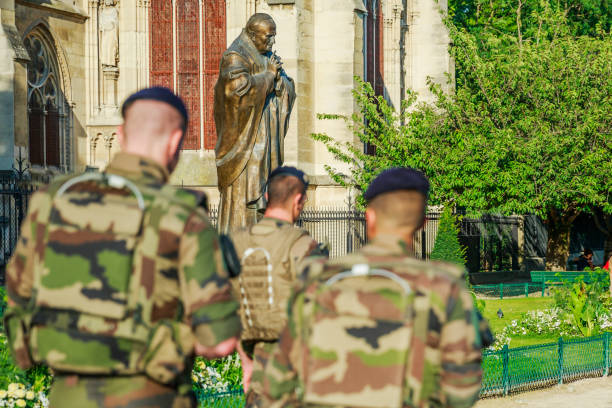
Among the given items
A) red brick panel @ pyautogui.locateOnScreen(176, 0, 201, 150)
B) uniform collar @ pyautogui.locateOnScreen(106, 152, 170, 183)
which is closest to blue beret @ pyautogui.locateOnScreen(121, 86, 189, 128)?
uniform collar @ pyautogui.locateOnScreen(106, 152, 170, 183)

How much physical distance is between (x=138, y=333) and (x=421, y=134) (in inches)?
849

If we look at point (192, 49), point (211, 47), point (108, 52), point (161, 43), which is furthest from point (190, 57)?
point (108, 52)

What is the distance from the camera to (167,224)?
11.6 ft

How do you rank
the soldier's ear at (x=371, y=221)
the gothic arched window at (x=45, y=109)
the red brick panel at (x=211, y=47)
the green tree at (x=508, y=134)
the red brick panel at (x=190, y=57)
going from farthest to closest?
the red brick panel at (x=190, y=57), the red brick panel at (x=211, y=47), the gothic arched window at (x=45, y=109), the green tree at (x=508, y=134), the soldier's ear at (x=371, y=221)

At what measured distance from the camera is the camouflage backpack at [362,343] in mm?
3490

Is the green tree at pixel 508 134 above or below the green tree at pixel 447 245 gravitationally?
above

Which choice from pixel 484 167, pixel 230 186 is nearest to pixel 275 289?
pixel 230 186

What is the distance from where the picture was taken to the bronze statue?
903cm

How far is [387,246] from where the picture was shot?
3.65 metres

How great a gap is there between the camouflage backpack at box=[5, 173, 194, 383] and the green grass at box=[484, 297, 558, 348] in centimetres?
1222

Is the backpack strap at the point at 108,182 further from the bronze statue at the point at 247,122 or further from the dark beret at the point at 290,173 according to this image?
the bronze statue at the point at 247,122

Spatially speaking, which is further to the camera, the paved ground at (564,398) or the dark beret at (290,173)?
the paved ground at (564,398)

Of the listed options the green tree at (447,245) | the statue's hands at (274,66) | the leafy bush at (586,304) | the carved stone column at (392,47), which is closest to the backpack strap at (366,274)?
the statue's hands at (274,66)

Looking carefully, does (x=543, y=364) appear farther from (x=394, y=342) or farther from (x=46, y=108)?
(x=46, y=108)
